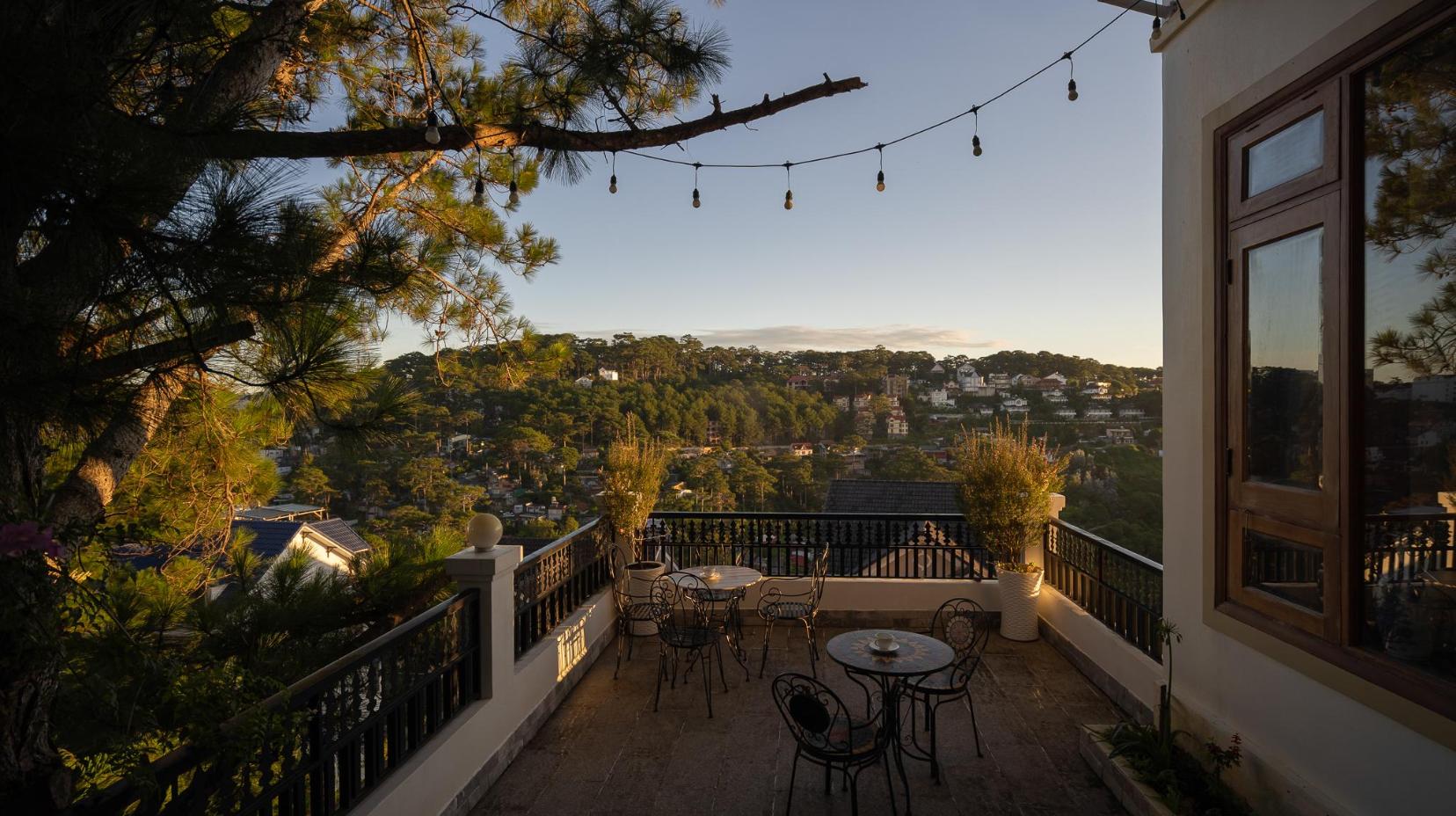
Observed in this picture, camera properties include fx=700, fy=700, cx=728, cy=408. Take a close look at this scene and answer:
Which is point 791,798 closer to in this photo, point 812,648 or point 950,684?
point 950,684

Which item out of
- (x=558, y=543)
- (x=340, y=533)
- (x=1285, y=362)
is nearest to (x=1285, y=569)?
(x=1285, y=362)

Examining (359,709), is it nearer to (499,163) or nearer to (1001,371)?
(499,163)

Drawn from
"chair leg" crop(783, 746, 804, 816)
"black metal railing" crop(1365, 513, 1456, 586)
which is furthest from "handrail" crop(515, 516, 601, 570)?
"black metal railing" crop(1365, 513, 1456, 586)

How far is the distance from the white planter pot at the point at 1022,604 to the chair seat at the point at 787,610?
1.89m

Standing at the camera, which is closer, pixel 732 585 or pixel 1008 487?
pixel 732 585

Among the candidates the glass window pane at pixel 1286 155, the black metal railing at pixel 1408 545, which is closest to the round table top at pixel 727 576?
the black metal railing at pixel 1408 545

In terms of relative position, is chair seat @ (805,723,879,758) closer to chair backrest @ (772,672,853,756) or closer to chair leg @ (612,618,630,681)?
chair backrest @ (772,672,853,756)

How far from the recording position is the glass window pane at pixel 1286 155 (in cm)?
275

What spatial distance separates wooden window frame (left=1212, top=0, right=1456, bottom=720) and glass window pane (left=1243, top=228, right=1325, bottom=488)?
0.08 meters

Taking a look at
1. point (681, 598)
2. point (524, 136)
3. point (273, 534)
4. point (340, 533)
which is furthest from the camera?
point (340, 533)

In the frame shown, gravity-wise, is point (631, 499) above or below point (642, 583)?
above

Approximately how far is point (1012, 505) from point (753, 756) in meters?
3.30

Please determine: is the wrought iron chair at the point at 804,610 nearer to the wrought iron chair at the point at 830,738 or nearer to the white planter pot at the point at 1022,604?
the white planter pot at the point at 1022,604

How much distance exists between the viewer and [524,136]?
2.88m
